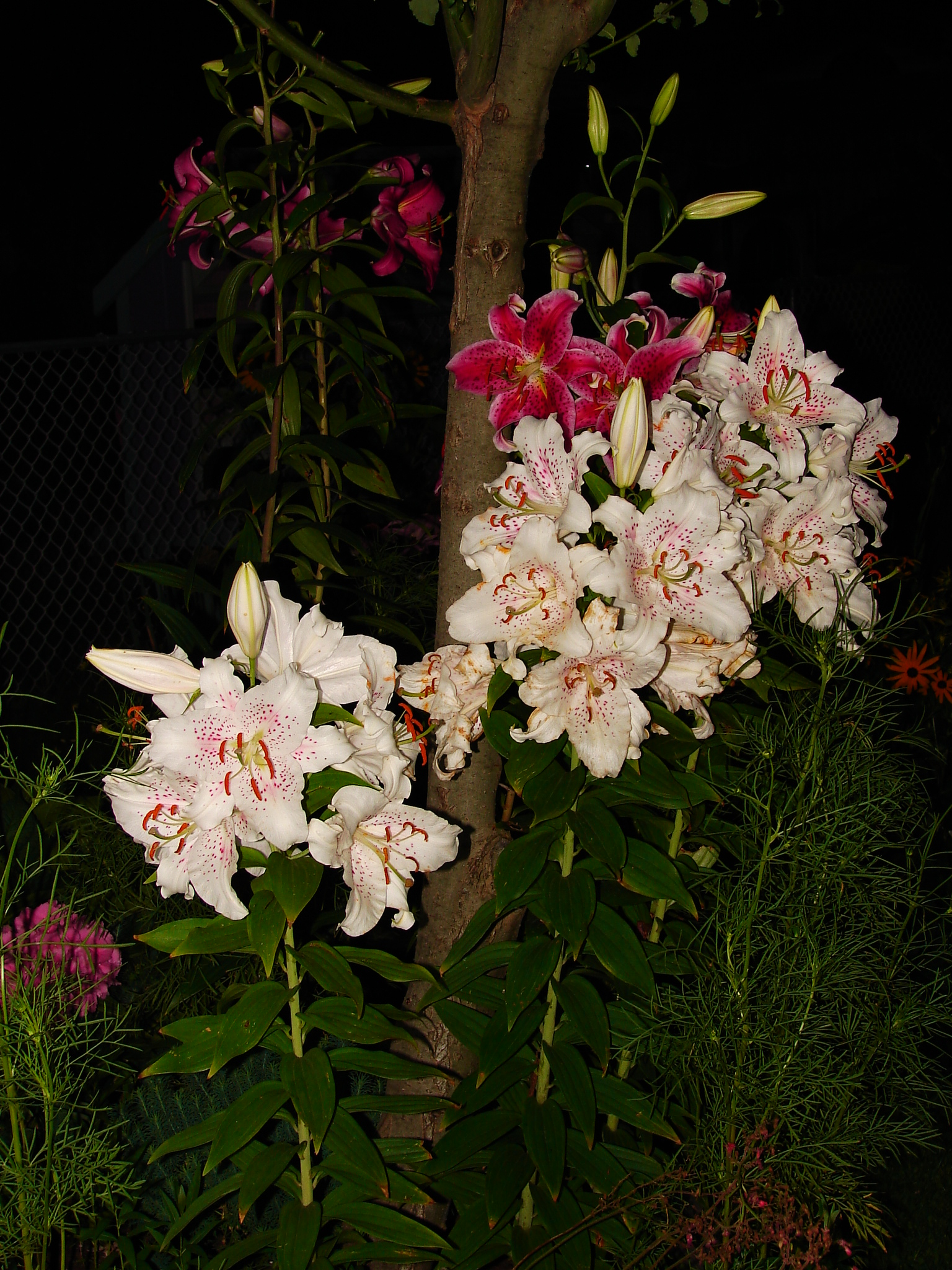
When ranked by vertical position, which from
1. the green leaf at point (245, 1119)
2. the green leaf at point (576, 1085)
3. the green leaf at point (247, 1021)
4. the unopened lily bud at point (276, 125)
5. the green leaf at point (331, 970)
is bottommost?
the green leaf at point (245, 1119)

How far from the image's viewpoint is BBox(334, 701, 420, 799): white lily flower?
1202 millimetres

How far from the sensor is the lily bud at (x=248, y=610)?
108 centimetres

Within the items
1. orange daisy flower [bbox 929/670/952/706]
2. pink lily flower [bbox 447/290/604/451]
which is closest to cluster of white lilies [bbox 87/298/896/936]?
pink lily flower [bbox 447/290/604/451]

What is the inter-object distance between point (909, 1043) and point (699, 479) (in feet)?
2.61

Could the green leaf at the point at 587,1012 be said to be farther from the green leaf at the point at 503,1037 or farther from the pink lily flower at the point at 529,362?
the pink lily flower at the point at 529,362

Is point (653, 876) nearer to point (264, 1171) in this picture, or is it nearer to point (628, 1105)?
point (628, 1105)

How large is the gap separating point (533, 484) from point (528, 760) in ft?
1.04

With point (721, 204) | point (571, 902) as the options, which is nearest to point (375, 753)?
point (571, 902)

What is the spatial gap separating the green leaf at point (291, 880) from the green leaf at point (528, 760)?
0.78 ft

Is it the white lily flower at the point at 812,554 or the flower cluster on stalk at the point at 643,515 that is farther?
the white lily flower at the point at 812,554

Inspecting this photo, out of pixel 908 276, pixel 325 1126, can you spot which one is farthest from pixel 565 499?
pixel 908 276

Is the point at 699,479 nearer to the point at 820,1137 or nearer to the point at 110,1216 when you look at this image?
the point at 820,1137

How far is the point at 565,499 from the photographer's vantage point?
4.08 ft

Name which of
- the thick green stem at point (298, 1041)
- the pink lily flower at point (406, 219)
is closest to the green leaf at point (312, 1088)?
the thick green stem at point (298, 1041)
